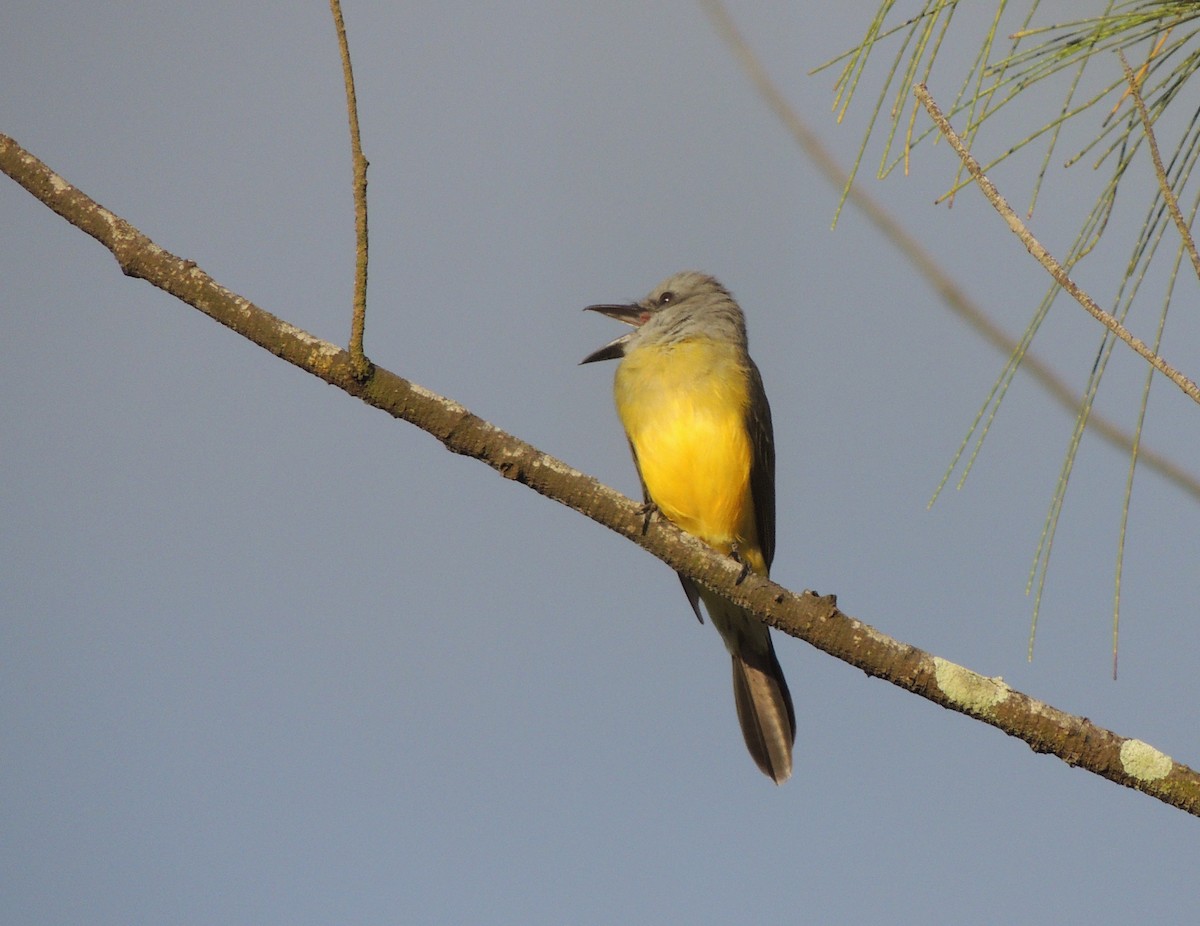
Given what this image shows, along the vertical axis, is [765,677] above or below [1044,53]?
below

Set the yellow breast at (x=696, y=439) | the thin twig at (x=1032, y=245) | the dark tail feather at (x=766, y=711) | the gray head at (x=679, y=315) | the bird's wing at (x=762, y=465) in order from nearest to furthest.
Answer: the thin twig at (x=1032, y=245)
the yellow breast at (x=696, y=439)
the bird's wing at (x=762, y=465)
the dark tail feather at (x=766, y=711)
the gray head at (x=679, y=315)

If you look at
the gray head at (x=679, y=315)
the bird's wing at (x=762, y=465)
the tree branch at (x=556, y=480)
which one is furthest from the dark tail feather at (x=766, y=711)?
the tree branch at (x=556, y=480)

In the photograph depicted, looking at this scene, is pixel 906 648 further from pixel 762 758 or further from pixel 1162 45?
pixel 762 758

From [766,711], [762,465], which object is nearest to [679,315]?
[762,465]

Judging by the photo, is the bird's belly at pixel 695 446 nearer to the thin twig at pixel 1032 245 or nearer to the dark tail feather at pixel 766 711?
the dark tail feather at pixel 766 711

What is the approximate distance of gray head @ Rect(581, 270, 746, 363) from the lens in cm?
537

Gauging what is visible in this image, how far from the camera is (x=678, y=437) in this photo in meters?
4.78

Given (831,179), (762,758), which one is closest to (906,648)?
(831,179)

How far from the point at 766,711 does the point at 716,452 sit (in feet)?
3.97

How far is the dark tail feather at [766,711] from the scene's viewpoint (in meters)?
5.18

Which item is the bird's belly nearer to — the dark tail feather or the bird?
the bird

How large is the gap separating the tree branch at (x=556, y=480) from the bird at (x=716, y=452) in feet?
5.81

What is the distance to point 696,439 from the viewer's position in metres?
4.76

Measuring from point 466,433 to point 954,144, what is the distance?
121 cm
